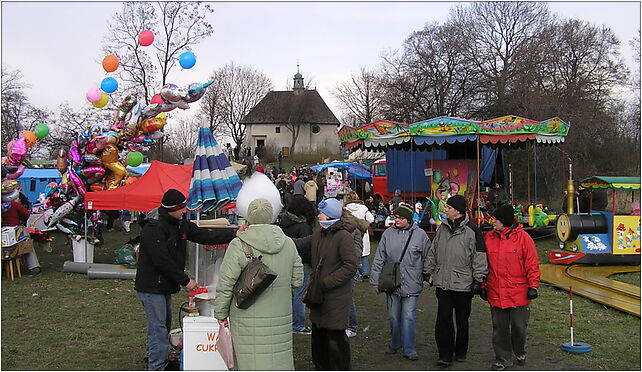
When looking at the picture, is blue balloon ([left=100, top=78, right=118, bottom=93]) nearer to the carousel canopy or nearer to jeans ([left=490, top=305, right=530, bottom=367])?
jeans ([left=490, top=305, right=530, bottom=367])

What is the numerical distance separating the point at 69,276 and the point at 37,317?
3508 mm

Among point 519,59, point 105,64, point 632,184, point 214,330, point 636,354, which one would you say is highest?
point 519,59

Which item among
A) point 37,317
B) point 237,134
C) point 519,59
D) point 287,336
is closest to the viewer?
point 287,336

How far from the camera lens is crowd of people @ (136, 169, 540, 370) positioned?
15.2 ft

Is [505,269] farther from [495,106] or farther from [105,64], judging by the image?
[495,106]

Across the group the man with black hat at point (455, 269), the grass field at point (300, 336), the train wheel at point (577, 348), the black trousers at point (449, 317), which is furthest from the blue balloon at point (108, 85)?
the train wheel at point (577, 348)

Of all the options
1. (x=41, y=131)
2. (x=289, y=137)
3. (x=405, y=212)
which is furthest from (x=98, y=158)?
(x=289, y=137)

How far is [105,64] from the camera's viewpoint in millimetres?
11961

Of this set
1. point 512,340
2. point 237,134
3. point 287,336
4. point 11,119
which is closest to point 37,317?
point 287,336

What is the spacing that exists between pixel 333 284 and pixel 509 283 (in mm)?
1885

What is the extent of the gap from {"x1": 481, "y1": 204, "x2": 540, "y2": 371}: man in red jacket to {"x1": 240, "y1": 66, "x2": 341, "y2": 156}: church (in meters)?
57.5

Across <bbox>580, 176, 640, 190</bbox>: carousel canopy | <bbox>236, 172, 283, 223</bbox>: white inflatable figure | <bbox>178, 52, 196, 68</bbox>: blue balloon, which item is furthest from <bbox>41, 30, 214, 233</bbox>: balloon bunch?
<bbox>580, 176, 640, 190</bbox>: carousel canopy

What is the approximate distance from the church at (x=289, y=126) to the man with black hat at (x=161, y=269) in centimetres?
5806

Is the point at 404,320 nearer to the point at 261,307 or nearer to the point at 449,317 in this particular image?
the point at 449,317
